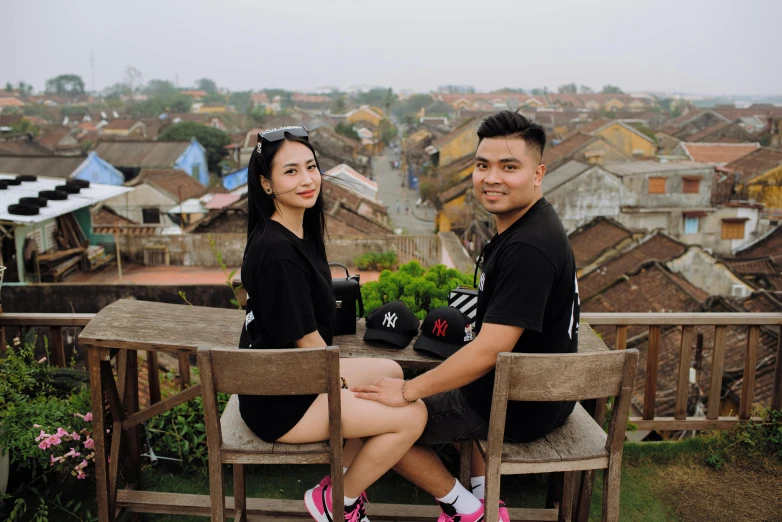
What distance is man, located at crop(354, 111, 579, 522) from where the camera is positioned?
2170mm

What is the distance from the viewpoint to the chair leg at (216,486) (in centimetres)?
232

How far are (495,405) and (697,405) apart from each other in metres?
8.72

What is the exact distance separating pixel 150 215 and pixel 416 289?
30523mm

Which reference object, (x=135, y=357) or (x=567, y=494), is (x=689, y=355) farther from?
(x=135, y=357)

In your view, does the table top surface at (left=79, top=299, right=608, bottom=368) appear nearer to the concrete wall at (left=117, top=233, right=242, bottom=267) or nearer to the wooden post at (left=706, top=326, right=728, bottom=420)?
the wooden post at (left=706, top=326, right=728, bottom=420)

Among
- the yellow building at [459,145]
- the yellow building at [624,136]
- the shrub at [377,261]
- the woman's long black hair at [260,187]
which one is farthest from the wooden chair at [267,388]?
the yellow building at [624,136]

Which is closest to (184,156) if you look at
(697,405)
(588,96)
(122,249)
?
(122,249)

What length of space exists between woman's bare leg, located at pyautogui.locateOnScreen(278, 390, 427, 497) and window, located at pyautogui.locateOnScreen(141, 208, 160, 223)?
1236 inches

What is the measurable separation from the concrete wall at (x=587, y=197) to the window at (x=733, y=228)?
493cm

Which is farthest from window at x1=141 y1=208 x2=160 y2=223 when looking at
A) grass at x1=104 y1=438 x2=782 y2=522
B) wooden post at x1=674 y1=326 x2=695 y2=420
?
wooden post at x1=674 y1=326 x2=695 y2=420

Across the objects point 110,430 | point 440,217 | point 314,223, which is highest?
point 314,223

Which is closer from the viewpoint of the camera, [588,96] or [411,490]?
[411,490]

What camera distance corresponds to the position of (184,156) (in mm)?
45031

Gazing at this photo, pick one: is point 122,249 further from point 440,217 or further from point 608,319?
point 440,217
